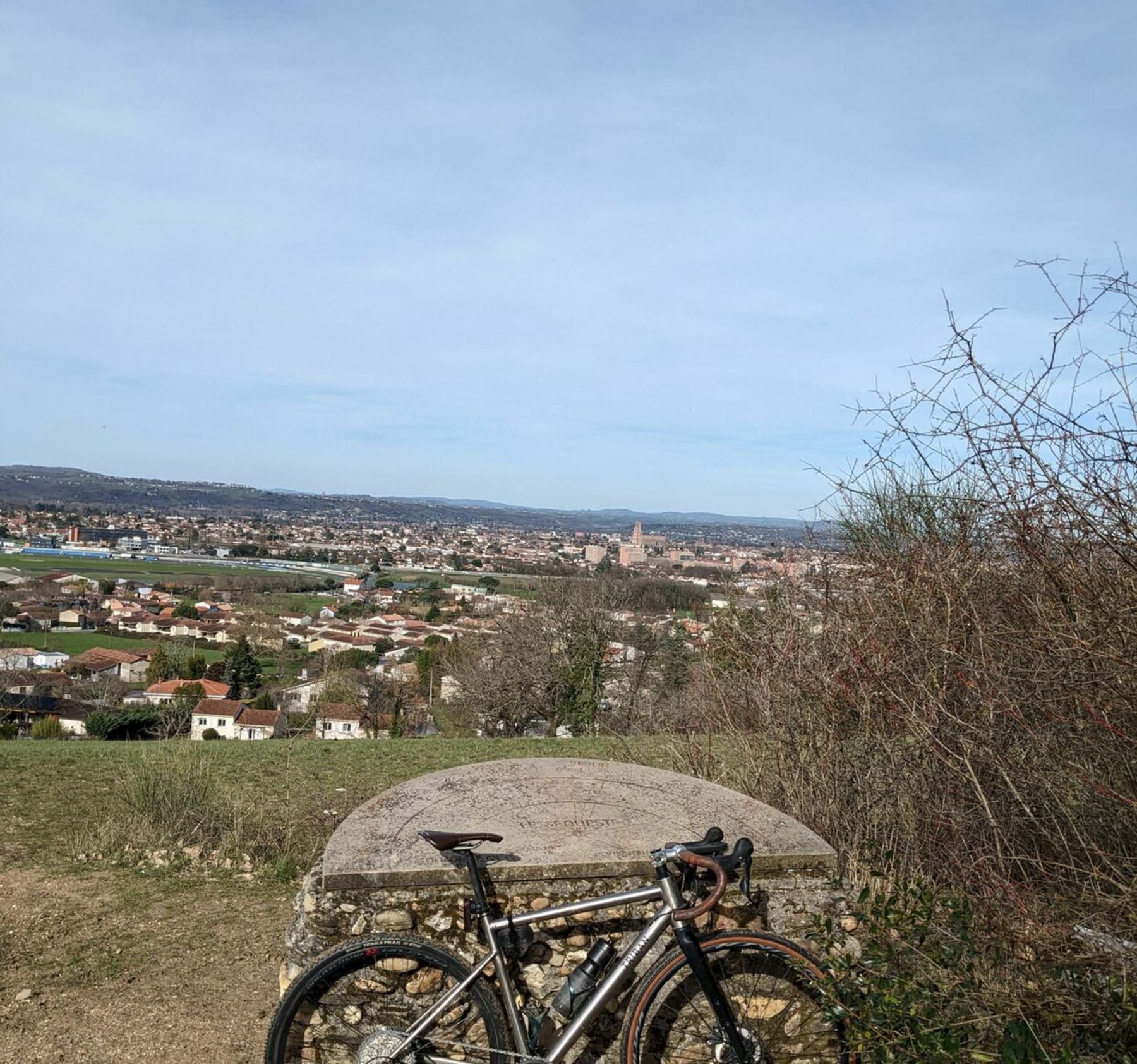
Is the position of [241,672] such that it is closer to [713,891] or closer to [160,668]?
[160,668]

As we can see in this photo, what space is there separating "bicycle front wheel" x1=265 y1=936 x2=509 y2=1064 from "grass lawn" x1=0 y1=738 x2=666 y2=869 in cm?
467

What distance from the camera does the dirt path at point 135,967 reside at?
4617 millimetres

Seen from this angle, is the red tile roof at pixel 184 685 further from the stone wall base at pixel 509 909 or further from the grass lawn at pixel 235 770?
the stone wall base at pixel 509 909

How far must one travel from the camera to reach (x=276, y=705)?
21.8m

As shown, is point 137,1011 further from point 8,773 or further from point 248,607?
point 248,607

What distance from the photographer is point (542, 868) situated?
3625mm

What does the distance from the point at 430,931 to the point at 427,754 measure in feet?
32.8

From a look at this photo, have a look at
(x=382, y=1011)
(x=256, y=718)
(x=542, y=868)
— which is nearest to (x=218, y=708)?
(x=256, y=718)

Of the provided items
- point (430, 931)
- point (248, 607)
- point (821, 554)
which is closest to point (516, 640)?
point (821, 554)

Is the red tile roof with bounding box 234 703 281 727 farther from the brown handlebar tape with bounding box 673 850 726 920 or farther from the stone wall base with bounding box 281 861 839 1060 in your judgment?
the brown handlebar tape with bounding box 673 850 726 920

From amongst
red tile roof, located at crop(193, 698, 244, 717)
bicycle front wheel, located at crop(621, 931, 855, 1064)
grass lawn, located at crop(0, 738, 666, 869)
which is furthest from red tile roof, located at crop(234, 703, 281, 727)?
bicycle front wheel, located at crop(621, 931, 855, 1064)

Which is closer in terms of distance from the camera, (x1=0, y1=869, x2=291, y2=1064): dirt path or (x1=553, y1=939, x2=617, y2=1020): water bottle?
(x1=553, y1=939, x2=617, y2=1020): water bottle

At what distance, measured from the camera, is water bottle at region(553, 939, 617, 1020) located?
330 centimetres

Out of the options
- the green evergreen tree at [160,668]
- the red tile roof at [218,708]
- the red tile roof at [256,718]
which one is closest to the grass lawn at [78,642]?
the green evergreen tree at [160,668]
